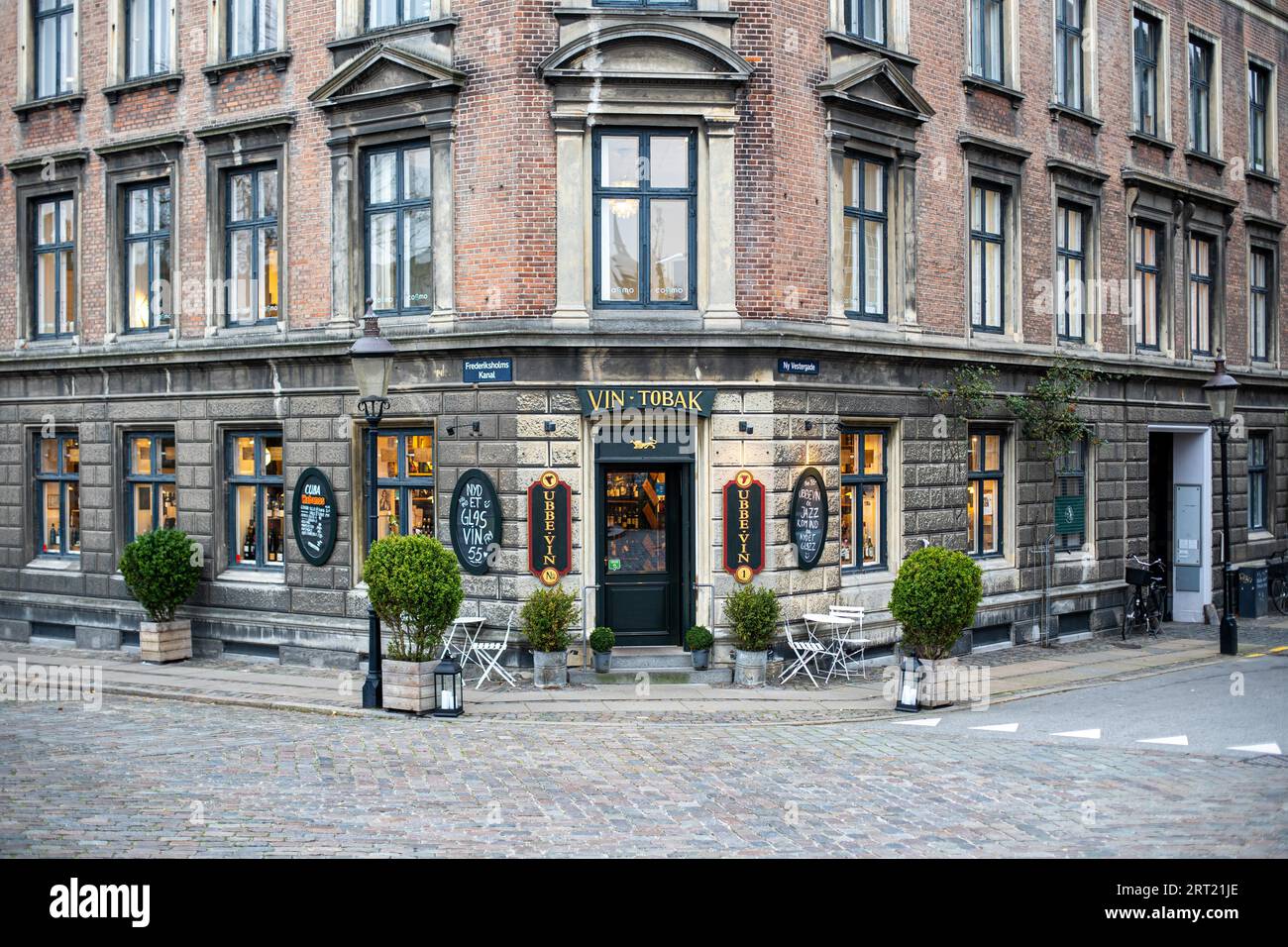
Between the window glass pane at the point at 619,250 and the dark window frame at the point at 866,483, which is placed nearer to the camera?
the window glass pane at the point at 619,250

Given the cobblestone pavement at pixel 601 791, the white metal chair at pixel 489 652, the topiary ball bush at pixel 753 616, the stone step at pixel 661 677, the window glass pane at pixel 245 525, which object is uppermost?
the window glass pane at pixel 245 525

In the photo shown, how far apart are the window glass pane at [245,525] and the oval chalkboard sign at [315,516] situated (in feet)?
4.37

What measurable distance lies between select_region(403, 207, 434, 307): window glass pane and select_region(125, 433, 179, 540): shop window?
225 inches

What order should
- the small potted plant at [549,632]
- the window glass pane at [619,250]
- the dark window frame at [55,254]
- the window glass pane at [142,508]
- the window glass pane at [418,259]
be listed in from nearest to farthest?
the small potted plant at [549,632], the window glass pane at [619,250], the window glass pane at [418,259], the window glass pane at [142,508], the dark window frame at [55,254]

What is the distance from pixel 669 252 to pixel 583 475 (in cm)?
330

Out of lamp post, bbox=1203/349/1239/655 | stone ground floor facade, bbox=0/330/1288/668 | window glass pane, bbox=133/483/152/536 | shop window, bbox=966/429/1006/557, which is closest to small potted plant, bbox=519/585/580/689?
stone ground floor facade, bbox=0/330/1288/668

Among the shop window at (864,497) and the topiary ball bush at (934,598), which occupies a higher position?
the shop window at (864,497)

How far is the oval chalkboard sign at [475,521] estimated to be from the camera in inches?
704

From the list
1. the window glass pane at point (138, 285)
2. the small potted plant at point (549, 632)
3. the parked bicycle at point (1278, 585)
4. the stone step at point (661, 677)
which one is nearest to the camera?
the small potted plant at point (549, 632)

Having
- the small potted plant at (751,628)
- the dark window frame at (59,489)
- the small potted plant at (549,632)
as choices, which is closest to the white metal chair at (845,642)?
the small potted plant at (751,628)

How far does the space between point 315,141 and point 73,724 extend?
30.1 ft

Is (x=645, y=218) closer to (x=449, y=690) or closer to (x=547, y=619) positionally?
(x=547, y=619)

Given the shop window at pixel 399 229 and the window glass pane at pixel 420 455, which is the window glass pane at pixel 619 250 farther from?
the window glass pane at pixel 420 455

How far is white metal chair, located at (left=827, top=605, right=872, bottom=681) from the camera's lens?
18.2 m
